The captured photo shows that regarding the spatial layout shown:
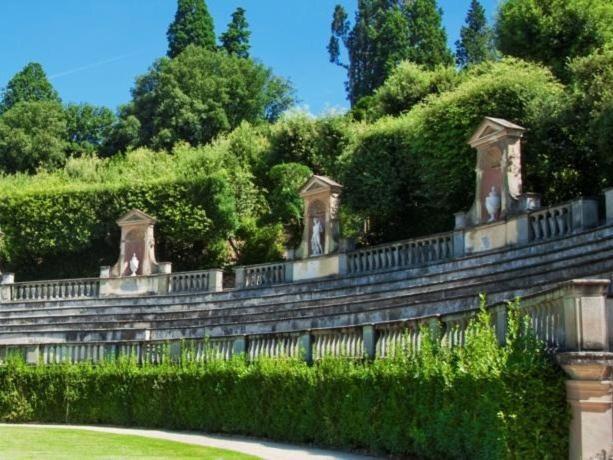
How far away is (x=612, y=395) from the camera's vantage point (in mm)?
9039

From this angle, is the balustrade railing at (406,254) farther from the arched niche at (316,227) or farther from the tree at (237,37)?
the tree at (237,37)

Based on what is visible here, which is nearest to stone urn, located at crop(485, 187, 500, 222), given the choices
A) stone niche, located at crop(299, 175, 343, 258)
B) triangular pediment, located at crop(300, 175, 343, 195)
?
stone niche, located at crop(299, 175, 343, 258)

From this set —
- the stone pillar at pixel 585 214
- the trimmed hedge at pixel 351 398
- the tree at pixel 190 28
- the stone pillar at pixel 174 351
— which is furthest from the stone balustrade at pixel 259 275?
the tree at pixel 190 28

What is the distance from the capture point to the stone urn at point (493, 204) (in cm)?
2158

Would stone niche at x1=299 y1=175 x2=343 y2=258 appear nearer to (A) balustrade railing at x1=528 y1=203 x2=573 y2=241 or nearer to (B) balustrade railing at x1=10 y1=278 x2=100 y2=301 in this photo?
(A) balustrade railing at x1=528 y1=203 x2=573 y2=241

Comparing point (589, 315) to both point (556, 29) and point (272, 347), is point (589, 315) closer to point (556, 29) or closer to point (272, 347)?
point (272, 347)

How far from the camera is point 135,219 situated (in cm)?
Answer: 3123

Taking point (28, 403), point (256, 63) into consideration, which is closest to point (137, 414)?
point (28, 403)

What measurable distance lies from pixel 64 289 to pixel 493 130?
1559 centimetres

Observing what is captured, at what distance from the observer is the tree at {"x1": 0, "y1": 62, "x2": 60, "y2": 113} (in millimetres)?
72000

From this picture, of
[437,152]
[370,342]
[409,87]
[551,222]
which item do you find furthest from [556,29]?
[370,342]

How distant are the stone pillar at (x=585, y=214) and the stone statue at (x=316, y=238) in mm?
9494

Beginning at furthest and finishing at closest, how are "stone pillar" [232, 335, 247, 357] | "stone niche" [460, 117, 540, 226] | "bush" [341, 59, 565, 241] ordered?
"bush" [341, 59, 565, 241] → "stone niche" [460, 117, 540, 226] → "stone pillar" [232, 335, 247, 357]

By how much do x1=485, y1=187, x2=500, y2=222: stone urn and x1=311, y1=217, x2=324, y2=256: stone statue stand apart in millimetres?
6127
